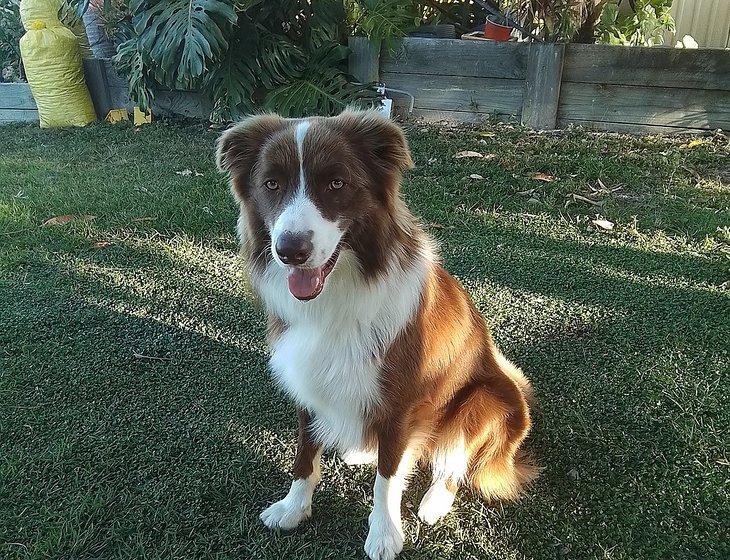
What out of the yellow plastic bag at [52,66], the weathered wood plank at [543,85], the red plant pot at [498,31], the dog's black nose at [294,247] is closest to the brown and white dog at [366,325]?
the dog's black nose at [294,247]

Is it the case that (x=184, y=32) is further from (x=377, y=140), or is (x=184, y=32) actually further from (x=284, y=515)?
(x=284, y=515)

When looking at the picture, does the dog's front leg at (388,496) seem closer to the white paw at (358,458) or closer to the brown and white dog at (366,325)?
the brown and white dog at (366,325)

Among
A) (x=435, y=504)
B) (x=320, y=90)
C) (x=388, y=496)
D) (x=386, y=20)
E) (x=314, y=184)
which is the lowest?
(x=435, y=504)

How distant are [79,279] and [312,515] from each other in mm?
2311

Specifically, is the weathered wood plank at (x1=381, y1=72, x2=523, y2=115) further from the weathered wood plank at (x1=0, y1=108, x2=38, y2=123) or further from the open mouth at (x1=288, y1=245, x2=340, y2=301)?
the open mouth at (x1=288, y1=245, x2=340, y2=301)

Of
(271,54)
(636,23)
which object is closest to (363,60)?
(271,54)

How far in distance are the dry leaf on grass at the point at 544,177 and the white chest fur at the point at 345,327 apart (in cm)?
318

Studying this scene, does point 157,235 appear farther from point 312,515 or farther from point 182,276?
point 312,515

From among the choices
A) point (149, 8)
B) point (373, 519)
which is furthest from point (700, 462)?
point (149, 8)

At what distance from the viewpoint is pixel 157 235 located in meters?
4.16

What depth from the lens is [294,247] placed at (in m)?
1.58

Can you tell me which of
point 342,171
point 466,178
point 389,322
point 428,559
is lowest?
point 428,559

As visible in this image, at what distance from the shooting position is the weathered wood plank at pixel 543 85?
18.1 ft

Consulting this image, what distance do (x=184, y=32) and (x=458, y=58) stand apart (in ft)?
8.60
